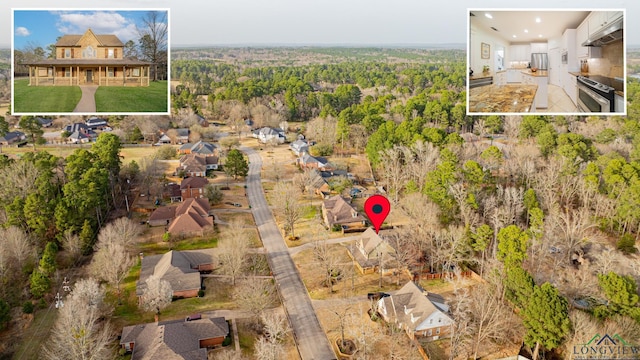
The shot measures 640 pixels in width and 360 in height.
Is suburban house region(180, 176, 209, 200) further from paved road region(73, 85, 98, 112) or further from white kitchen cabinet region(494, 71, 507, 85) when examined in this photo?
white kitchen cabinet region(494, 71, 507, 85)

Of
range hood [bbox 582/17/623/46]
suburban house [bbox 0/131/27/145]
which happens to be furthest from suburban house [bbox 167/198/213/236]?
suburban house [bbox 0/131/27/145]

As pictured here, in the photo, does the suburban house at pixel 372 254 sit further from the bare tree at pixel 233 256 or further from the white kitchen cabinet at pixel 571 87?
the white kitchen cabinet at pixel 571 87

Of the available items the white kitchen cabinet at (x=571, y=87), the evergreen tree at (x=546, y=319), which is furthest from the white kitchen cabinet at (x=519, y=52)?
the evergreen tree at (x=546, y=319)

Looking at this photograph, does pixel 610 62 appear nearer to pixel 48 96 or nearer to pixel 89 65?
pixel 89 65

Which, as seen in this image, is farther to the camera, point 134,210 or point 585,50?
point 134,210

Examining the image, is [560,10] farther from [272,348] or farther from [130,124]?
[130,124]

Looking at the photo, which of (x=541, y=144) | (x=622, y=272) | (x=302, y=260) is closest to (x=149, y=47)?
(x=302, y=260)
